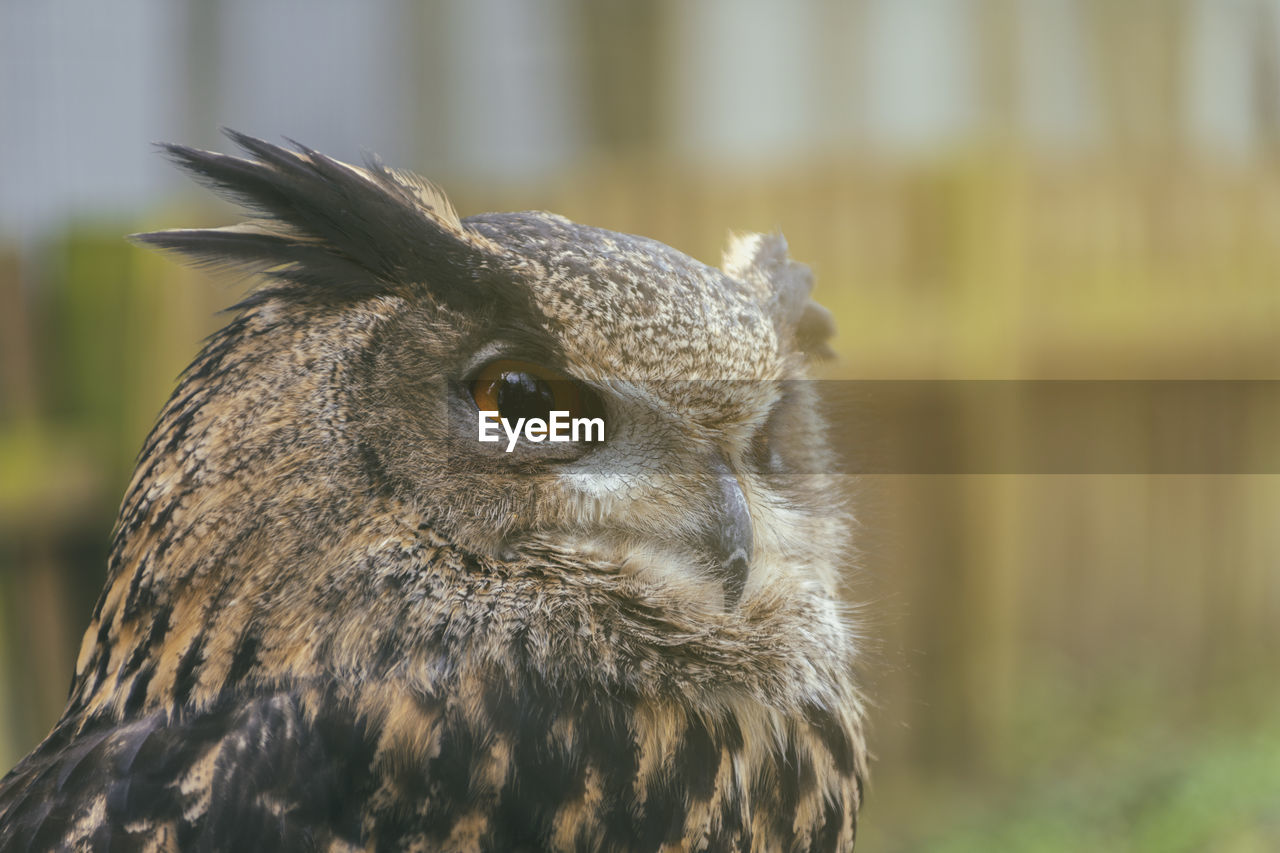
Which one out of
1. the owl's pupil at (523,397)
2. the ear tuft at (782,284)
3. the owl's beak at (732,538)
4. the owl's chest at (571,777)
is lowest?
the owl's chest at (571,777)

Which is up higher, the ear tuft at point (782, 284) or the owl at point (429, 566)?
the ear tuft at point (782, 284)

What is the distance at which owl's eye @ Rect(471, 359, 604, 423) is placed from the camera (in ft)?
2.22

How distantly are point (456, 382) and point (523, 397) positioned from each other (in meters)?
0.05

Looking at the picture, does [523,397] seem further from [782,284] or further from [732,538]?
[782,284]

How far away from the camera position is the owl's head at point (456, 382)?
0.67m

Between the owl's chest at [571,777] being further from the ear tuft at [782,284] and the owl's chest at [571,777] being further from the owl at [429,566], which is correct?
the ear tuft at [782,284]

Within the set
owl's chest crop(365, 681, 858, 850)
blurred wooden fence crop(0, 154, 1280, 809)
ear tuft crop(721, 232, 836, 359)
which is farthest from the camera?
blurred wooden fence crop(0, 154, 1280, 809)

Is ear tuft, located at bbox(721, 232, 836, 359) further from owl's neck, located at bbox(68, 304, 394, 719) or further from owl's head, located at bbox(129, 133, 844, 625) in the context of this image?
owl's neck, located at bbox(68, 304, 394, 719)

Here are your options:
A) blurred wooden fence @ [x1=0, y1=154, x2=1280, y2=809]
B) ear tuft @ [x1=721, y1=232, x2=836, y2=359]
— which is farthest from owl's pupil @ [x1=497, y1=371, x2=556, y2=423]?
blurred wooden fence @ [x1=0, y1=154, x2=1280, y2=809]

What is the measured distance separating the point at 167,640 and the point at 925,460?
173 centimetres

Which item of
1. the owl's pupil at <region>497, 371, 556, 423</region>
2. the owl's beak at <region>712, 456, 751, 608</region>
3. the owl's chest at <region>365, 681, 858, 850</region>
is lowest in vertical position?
the owl's chest at <region>365, 681, 858, 850</region>

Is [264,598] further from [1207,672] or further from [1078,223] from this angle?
[1207,672]

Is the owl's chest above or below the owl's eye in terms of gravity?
below

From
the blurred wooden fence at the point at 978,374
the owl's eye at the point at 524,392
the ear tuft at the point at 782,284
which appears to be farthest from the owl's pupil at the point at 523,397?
the blurred wooden fence at the point at 978,374
